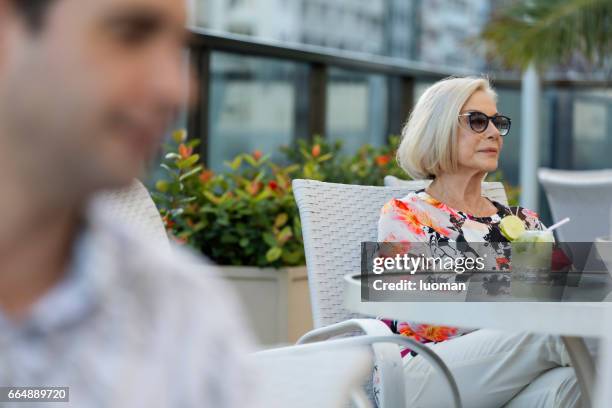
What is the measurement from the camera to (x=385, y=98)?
820cm

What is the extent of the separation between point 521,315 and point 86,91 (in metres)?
1.31

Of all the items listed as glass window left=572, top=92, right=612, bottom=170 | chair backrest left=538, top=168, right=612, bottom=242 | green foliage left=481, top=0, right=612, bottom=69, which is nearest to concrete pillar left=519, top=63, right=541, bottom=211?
glass window left=572, top=92, right=612, bottom=170

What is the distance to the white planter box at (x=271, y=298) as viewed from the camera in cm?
450

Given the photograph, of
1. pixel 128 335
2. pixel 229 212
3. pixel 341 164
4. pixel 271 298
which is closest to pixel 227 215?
pixel 229 212

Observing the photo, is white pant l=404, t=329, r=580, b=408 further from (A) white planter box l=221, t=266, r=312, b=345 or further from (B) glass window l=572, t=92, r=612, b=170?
(B) glass window l=572, t=92, r=612, b=170

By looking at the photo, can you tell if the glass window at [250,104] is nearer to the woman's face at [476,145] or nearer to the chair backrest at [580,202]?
the chair backrest at [580,202]

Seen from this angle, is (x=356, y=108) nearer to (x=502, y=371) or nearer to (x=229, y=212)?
(x=229, y=212)

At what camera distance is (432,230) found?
9.77 feet

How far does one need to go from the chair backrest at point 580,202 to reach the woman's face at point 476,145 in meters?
2.04

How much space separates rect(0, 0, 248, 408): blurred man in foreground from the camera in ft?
1.77

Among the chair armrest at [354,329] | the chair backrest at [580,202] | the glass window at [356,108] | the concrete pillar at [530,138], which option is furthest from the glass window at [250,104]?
the chair armrest at [354,329]

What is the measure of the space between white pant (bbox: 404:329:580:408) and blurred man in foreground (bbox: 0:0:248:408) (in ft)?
6.69

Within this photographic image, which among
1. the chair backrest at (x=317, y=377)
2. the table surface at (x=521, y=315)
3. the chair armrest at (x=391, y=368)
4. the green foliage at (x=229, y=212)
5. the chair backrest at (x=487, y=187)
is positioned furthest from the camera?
the green foliage at (x=229, y=212)

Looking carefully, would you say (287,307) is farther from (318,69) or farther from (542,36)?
(542,36)
